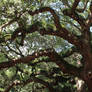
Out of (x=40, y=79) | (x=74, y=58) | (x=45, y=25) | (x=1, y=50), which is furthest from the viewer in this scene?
(x=74, y=58)

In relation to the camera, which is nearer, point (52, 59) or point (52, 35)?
point (52, 59)

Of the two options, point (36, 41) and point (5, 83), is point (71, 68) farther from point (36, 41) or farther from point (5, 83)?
point (5, 83)

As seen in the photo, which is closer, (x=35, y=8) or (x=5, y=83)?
(x=35, y=8)

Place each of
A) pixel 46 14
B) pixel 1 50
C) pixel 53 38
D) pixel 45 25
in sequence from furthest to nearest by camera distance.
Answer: pixel 53 38 < pixel 1 50 < pixel 46 14 < pixel 45 25

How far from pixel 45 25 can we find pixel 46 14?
83.0 inches

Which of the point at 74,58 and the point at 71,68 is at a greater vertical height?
the point at 71,68

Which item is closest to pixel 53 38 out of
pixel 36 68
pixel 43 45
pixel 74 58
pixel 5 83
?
pixel 43 45

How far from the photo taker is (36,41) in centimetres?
1124

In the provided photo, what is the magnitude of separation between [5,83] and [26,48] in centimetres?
445

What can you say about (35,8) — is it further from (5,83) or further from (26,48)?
(5,83)

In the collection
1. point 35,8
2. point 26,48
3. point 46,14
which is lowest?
point 26,48

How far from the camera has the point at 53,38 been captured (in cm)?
1101

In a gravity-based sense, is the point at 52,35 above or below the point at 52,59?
above

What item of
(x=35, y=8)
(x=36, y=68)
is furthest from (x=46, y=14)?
(x=36, y=68)
